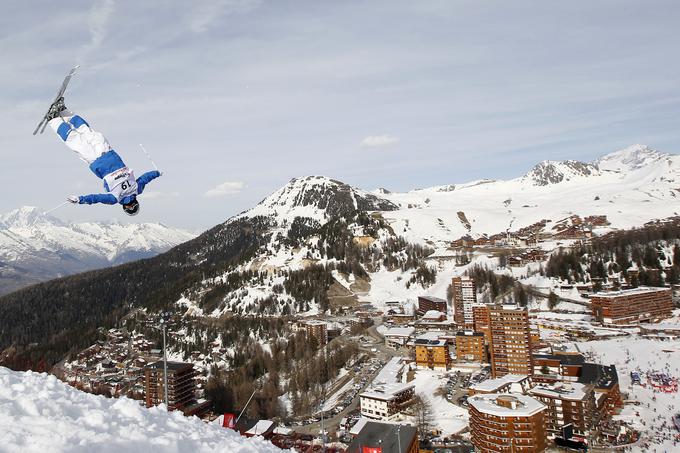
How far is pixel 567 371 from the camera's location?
51.7m

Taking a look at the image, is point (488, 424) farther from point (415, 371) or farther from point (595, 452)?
point (415, 371)

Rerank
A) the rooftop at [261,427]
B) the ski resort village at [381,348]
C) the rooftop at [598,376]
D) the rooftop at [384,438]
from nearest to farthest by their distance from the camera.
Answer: the rooftop at [384,438] → the ski resort village at [381,348] → the rooftop at [261,427] → the rooftop at [598,376]

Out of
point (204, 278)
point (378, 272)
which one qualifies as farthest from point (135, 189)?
point (204, 278)

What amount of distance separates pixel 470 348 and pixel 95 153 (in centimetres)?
6142

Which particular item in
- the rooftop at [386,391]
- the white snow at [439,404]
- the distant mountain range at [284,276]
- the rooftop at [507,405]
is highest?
the distant mountain range at [284,276]

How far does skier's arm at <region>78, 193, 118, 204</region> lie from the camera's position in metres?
10.1

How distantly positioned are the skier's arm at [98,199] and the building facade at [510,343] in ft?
177

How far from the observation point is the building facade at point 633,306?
7800 cm

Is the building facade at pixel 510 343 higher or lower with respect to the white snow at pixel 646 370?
higher

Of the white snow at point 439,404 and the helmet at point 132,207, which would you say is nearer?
the helmet at point 132,207

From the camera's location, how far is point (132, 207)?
11.1 m

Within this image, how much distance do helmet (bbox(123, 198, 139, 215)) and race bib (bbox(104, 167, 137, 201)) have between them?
0.35 meters

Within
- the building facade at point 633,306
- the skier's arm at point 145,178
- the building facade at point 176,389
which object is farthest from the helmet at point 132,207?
the building facade at point 633,306

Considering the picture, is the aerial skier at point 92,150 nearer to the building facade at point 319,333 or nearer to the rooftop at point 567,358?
the rooftop at point 567,358
